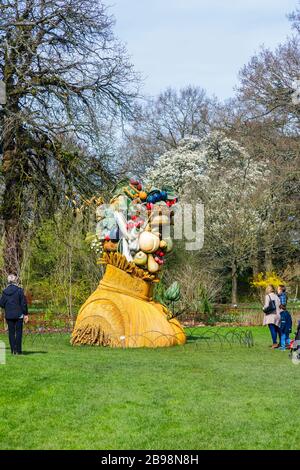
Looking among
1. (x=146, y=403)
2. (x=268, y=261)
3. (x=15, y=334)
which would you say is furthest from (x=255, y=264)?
(x=146, y=403)

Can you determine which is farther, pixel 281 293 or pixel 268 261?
pixel 268 261

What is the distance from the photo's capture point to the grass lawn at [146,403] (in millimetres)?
9195

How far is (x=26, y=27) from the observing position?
92.6 ft

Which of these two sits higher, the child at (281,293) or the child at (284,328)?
the child at (281,293)

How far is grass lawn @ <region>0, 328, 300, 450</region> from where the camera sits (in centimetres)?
920

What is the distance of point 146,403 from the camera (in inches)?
421

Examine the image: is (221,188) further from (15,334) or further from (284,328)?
(15,334)

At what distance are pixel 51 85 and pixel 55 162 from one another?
2.74 m

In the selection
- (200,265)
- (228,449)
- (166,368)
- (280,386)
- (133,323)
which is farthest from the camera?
(200,265)

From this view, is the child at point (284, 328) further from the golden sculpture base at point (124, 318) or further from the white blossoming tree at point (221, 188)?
the white blossoming tree at point (221, 188)

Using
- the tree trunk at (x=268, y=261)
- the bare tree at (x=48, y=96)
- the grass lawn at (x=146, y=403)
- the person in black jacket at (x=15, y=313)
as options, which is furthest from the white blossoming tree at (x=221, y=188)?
the grass lawn at (x=146, y=403)

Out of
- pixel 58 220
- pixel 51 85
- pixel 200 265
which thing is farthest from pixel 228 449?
pixel 200 265
